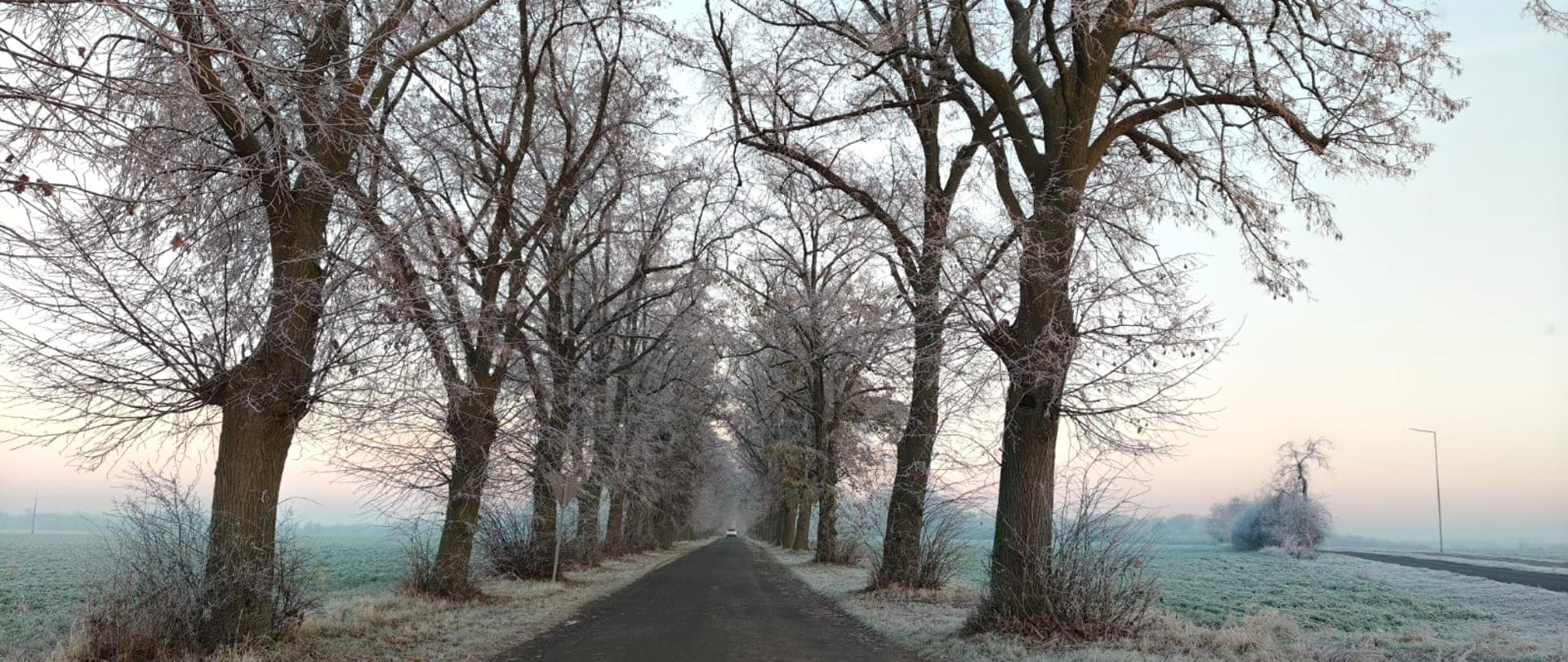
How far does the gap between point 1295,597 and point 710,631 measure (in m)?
18.8

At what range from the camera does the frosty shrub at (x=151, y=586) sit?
22.9ft

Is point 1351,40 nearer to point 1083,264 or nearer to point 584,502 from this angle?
point 1083,264

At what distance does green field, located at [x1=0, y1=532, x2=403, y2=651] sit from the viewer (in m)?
8.05

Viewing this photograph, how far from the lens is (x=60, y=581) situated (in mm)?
19719

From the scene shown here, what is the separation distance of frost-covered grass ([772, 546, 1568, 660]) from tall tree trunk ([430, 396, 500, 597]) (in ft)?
20.3

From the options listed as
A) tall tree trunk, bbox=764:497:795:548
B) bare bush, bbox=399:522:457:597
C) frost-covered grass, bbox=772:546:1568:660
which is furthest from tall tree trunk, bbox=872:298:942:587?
tall tree trunk, bbox=764:497:795:548

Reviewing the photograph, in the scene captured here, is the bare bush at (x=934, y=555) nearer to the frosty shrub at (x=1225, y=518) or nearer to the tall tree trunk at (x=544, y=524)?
the tall tree trunk at (x=544, y=524)

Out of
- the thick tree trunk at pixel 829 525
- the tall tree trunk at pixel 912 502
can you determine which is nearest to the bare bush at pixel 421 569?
the tall tree trunk at pixel 912 502

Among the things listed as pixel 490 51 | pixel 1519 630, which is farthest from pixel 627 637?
pixel 1519 630

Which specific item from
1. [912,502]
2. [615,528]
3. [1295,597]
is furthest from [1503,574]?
[615,528]

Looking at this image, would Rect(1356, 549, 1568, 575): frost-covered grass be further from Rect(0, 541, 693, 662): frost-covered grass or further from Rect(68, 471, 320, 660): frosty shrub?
Rect(68, 471, 320, 660): frosty shrub

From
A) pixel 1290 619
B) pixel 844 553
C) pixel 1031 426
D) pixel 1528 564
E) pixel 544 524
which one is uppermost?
pixel 1031 426

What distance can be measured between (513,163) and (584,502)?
32.6ft

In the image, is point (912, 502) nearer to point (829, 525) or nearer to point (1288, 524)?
point (829, 525)
